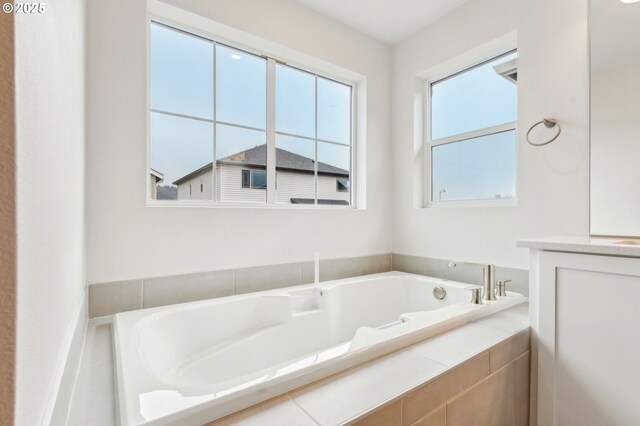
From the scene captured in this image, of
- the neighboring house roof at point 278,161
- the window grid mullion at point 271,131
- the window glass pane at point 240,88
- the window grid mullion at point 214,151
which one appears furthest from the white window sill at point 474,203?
the window grid mullion at point 214,151

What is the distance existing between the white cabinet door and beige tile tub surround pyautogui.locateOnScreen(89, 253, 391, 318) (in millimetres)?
1283

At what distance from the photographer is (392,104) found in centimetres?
262

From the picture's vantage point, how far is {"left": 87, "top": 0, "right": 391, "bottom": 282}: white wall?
1452 mm

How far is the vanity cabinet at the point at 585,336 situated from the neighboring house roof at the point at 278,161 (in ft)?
4.96

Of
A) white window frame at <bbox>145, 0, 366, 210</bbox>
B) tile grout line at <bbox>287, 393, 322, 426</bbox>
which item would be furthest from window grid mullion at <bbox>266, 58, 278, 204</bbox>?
tile grout line at <bbox>287, 393, 322, 426</bbox>

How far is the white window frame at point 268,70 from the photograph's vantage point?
168 centimetres

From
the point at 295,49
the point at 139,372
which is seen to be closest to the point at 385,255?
the point at 295,49

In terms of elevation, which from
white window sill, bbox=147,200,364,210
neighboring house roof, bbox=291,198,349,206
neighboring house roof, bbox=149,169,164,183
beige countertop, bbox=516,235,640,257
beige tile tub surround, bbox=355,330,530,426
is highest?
neighboring house roof, bbox=149,169,164,183

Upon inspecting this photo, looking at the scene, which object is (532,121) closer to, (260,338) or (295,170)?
(295,170)

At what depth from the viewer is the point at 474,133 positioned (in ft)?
7.16

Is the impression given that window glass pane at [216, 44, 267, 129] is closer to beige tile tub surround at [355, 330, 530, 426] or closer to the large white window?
the large white window

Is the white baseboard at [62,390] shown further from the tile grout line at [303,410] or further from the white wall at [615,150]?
the white wall at [615,150]

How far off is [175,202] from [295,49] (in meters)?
1.31
